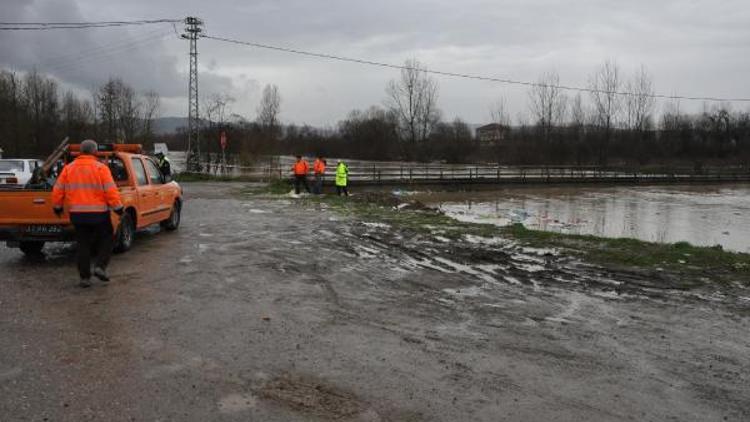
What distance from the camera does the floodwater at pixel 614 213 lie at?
67.5ft

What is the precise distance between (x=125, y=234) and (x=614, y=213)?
23.8m

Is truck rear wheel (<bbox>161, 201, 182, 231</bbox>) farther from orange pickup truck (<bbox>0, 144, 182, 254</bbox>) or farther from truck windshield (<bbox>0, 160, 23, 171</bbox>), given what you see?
truck windshield (<bbox>0, 160, 23, 171</bbox>)

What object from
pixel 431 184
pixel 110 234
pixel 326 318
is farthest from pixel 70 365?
pixel 431 184

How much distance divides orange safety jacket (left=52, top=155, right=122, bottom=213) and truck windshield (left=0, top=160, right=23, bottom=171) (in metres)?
19.1

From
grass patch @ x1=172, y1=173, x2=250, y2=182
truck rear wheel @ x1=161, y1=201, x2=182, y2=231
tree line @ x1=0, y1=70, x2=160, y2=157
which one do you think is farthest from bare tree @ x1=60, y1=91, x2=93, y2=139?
truck rear wheel @ x1=161, y1=201, x2=182, y2=231

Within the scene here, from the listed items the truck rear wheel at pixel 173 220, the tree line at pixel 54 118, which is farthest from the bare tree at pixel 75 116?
the truck rear wheel at pixel 173 220

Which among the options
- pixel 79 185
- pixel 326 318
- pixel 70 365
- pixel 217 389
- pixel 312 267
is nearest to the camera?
pixel 217 389

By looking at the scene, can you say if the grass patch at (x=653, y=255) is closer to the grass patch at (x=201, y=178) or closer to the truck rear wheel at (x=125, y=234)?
the truck rear wheel at (x=125, y=234)

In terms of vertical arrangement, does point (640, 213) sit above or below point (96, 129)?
below

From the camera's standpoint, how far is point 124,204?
10.5 metres

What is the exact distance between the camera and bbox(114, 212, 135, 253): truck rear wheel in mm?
10445

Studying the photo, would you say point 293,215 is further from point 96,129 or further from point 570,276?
point 96,129

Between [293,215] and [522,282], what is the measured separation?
991cm

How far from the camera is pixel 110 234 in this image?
785 cm
